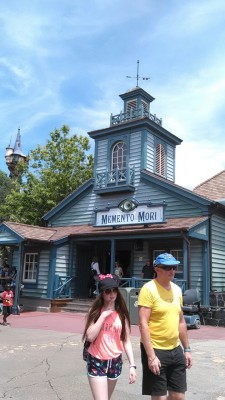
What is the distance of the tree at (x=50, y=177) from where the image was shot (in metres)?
28.3

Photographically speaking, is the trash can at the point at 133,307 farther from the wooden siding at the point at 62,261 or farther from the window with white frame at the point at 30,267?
the window with white frame at the point at 30,267

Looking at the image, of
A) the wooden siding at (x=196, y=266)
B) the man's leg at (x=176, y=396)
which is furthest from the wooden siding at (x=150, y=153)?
the man's leg at (x=176, y=396)

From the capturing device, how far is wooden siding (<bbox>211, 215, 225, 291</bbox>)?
52.7 feet

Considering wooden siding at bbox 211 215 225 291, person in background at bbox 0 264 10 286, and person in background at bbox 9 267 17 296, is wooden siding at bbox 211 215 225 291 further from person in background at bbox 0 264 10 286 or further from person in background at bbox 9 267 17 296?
person in background at bbox 0 264 10 286

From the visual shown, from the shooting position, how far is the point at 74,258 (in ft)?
62.8

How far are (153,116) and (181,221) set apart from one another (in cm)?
619

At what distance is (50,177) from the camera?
28312 millimetres

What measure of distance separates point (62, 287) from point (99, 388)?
48.3 ft

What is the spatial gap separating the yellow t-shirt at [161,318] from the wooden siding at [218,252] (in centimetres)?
1270

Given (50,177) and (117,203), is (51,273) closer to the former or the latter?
(117,203)

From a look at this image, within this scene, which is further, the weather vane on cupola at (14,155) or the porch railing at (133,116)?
the weather vane on cupola at (14,155)

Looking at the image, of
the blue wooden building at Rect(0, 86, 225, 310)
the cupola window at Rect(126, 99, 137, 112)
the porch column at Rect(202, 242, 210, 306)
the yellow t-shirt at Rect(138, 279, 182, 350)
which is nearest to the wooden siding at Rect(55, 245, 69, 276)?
the blue wooden building at Rect(0, 86, 225, 310)

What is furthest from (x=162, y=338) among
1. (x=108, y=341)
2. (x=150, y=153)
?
(x=150, y=153)

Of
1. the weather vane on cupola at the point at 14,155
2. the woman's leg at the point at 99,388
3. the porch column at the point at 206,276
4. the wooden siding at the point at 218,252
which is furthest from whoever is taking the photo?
the weather vane on cupola at the point at 14,155
